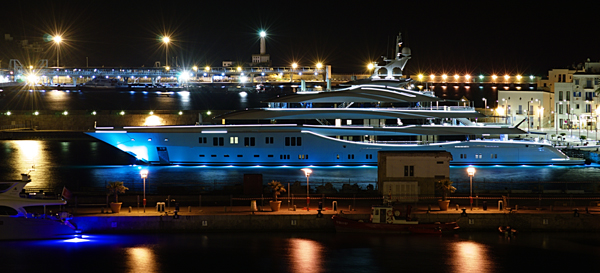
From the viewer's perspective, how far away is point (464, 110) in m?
45.6

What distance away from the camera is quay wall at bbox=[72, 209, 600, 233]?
25.3m

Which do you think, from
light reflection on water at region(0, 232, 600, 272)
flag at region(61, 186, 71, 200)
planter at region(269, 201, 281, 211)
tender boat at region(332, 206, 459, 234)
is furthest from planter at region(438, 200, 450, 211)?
flag at region(61, 186, 71, 200)

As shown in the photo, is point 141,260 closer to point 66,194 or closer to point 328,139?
point 66,194

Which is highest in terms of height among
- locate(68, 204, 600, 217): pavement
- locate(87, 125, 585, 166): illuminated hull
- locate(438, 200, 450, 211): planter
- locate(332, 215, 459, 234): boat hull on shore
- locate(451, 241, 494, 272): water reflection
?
locate(87, 125, 585, 166): illuminated hull

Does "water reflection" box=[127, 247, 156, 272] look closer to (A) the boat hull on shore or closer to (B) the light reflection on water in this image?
(B) the light reflection on water

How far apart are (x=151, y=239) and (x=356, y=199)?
800 centimetres

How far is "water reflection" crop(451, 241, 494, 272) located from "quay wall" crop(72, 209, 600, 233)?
1595 millimetres

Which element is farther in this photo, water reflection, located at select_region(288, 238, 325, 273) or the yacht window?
the yacht window

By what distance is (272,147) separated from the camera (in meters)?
44.1

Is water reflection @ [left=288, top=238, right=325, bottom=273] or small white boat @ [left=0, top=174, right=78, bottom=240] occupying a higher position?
small white boat @ [left=0, top=174, right=78, bottom=240]

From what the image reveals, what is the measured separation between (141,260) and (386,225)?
8.12 metres

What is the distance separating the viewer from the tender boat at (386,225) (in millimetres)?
25594

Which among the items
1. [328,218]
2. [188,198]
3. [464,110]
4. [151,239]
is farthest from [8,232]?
[464,110]

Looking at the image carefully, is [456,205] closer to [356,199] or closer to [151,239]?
[356,199]
